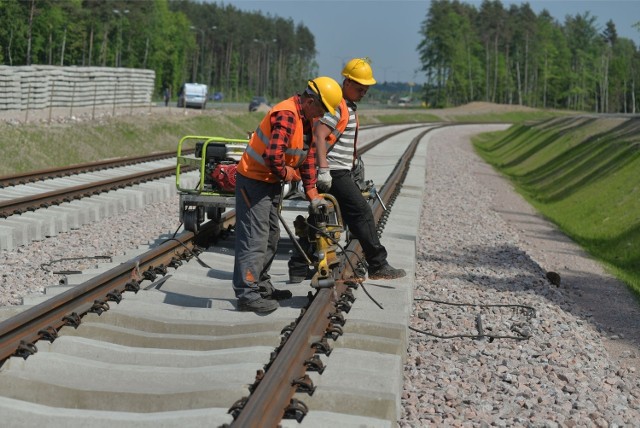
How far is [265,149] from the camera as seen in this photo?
24.8ft

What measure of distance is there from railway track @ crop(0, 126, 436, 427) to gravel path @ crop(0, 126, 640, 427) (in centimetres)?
36

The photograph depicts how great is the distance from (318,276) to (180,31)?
12023 centimetres

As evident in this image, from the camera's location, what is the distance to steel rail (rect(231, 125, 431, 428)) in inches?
197

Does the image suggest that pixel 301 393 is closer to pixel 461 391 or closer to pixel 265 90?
pixel 461 391

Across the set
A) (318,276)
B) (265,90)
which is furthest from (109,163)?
(265,90)

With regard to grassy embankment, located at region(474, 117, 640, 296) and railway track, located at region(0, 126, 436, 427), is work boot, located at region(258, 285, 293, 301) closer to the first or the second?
railway track, located at region(0, 126, 436, 427)

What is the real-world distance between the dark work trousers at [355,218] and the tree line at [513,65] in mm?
134648

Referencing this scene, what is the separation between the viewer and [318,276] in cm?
809

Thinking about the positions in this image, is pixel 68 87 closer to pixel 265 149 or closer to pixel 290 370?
pixel 265 149

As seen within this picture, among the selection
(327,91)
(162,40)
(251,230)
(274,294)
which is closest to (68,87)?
(274,294)

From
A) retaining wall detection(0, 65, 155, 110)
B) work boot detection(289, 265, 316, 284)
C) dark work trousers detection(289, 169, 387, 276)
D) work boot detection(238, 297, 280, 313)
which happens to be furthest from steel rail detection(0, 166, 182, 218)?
retaining wall detection(0, 65, 155, 110)

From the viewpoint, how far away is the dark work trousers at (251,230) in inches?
301

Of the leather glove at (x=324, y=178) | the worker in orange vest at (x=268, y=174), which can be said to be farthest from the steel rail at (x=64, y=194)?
the worker in orange vest at (x=268, y=174)

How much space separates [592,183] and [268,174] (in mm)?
17134
